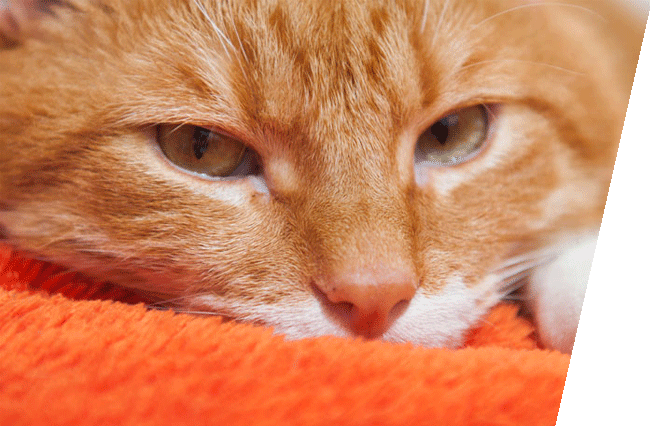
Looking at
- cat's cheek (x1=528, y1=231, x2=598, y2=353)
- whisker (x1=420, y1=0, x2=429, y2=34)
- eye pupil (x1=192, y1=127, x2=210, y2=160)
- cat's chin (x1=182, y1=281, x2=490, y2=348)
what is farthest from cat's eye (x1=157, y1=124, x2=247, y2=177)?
cat's cheek (x1=528, y1=231, x2=598, y2=353)

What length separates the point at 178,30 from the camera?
647mm

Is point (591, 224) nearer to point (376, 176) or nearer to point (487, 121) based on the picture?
point (487, 121)

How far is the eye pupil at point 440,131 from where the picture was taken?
0.74m

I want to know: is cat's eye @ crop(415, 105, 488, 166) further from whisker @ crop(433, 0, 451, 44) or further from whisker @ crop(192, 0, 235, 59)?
whisker @ crop(192, 0, 235, 59)

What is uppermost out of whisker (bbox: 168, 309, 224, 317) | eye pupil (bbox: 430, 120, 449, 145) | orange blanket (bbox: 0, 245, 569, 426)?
eye pupil (bbox: 430, 120, 449, 145)

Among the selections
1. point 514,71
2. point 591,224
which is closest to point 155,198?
point 514,71

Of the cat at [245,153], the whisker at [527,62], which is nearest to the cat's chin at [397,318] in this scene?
the cat at [245,153]

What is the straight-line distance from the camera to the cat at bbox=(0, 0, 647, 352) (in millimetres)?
637

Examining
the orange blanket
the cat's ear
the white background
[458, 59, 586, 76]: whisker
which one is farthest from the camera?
the white background

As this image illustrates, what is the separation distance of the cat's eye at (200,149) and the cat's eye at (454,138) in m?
0.23

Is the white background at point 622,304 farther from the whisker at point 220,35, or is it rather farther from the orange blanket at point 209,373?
the whisker at point 220,35

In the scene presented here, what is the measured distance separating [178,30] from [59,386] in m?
0.38

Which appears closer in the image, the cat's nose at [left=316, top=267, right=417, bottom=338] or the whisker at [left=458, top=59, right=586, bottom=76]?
the cat's nose at [left=316, top=267, right=417, bottom=338]

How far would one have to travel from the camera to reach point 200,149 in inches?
26.1
